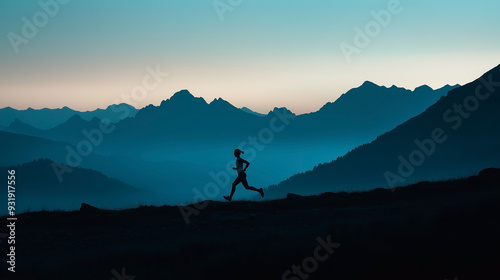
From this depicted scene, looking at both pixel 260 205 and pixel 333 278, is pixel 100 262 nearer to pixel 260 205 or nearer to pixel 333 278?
pixel 333 278

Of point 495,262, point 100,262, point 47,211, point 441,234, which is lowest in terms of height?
point 495,262

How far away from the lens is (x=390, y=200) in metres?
19.5

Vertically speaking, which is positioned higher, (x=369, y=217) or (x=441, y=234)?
(x=369, y=217)

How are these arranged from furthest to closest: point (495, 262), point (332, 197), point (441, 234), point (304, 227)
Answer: point (332, 197) < point (304, 227) < point (441, 234) < point (495, 262)

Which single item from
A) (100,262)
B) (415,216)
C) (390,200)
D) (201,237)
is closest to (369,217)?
(415,216)

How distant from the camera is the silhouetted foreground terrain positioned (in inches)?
429

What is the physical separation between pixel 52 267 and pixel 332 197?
39.2ft

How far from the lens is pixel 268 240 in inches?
510

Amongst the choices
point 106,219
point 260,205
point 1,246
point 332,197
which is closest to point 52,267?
point 1,246

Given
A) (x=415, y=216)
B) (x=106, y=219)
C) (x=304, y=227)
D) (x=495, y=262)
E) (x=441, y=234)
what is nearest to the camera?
(x=495, y=262)

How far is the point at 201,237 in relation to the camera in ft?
48.5

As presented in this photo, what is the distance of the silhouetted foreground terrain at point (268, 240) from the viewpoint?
10.9m

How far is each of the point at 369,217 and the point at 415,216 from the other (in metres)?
2.17

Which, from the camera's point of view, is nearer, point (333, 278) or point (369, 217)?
point (333, 278)
